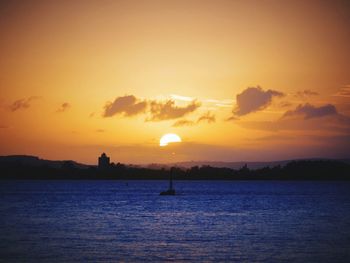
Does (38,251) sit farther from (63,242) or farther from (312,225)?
(312,225)

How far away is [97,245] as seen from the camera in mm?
44906

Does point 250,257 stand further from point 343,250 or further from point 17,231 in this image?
point 17,231

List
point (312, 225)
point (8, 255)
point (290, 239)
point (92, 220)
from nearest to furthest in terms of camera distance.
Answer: point (8, 255)
point (290, 239)
point (312, 225)
point (92, 220)

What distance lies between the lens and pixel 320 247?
44.5 m

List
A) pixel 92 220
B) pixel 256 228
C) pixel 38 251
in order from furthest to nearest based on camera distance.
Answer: pixel 92 220 → pixel 256 228 → pixel 38 251

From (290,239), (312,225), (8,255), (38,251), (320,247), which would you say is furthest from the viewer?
(312,225)

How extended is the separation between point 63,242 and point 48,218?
2873 cm

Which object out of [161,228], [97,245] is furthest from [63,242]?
[161,228]

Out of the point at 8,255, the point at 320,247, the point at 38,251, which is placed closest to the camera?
the point at 8,255

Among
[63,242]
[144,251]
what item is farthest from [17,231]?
[144,251]

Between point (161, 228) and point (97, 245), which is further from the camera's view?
point (161, 228)

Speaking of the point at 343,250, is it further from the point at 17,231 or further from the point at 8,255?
the point at 17,231

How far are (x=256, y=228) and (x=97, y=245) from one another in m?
21.7

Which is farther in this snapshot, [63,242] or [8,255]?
[63,242]
